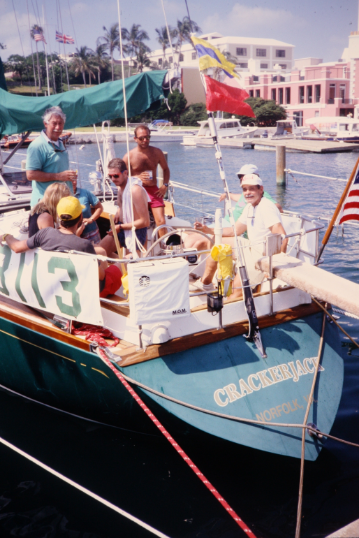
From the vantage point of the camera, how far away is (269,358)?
14.2 feet

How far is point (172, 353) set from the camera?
4.08 m

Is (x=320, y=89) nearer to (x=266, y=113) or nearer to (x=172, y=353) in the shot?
(x=266, y=113)

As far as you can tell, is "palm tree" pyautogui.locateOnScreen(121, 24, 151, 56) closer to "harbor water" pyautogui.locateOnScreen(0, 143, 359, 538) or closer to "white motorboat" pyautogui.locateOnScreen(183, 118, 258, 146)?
"white motorboat" pyautogui.locateOnScreen(183, 118, 258, 146)

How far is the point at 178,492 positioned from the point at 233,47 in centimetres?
8368

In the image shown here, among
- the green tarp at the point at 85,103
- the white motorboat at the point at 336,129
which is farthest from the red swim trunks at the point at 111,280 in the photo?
the white motorboat at the point at 336,129

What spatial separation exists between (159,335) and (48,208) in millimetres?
1604

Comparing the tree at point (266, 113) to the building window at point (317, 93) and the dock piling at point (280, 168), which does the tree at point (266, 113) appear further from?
the dock piling at point (280, 168)

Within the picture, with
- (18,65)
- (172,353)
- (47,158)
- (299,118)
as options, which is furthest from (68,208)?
(18,65)

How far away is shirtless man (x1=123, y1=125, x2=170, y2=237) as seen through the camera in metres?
6.30

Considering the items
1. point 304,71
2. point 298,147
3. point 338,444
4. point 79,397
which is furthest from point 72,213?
point 304,71

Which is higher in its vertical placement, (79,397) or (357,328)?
(79,397)

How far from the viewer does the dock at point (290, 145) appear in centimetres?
3613

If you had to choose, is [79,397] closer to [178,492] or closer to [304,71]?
[178,492]

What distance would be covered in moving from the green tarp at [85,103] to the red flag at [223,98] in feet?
7.63
